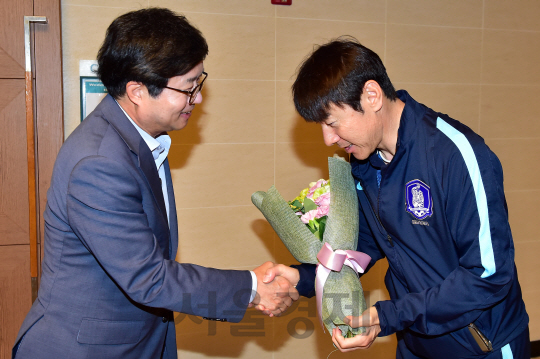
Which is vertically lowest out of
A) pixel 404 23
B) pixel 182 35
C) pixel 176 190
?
pixel 176 190

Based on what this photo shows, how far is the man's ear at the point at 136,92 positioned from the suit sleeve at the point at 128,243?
0.27m

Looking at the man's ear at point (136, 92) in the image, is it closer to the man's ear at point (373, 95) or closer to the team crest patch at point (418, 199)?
the man's ear at point (373, 95)

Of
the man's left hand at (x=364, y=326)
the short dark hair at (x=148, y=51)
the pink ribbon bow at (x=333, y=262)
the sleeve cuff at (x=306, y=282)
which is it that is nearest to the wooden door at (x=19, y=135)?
the short dark hair at (x=148, y=51)

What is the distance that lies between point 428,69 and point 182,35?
186cm

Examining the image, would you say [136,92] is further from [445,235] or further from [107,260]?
[445,235]

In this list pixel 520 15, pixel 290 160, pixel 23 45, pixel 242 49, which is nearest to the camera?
pixel 23 45

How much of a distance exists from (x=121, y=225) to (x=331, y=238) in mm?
655

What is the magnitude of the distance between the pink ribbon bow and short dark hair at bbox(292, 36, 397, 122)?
42 centimetres

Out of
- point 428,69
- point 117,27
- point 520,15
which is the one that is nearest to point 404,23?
point 428,69

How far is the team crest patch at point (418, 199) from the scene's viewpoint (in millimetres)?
1351

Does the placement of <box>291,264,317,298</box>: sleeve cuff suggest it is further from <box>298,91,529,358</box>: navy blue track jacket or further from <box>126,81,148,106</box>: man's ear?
<box>126,81,148,106</box>: man's ear

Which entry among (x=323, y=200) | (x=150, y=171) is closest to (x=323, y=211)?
(x=323, y=200)

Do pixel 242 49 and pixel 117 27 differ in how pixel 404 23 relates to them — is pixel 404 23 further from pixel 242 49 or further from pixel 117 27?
pixel 117 27

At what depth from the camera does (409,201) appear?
1.40 m
